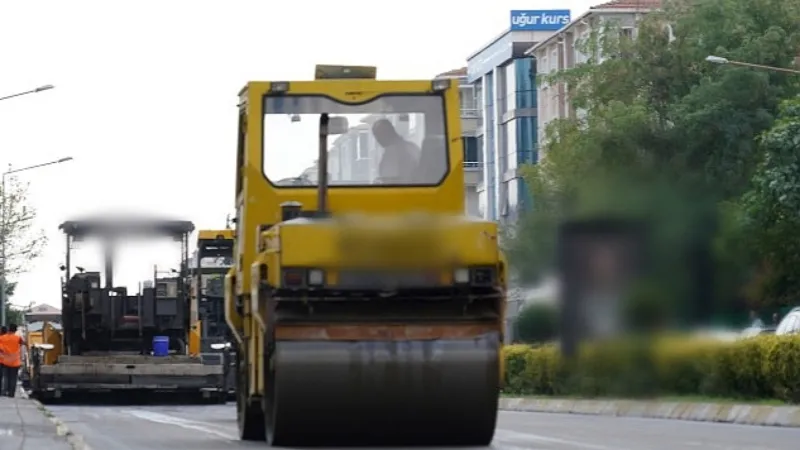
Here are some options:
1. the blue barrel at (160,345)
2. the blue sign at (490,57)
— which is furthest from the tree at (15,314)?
the blue barrel at (160,345)

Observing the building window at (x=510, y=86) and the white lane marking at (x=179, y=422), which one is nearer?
the white lane marking at (x=179, y=422)

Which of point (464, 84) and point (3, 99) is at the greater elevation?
point (464, 84)

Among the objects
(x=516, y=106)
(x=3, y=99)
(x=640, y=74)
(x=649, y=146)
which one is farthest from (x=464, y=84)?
(x=649, y=146)

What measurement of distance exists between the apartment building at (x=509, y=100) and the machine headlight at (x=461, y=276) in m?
76.7

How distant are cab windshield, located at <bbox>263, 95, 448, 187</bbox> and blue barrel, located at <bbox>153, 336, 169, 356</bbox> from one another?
66.2 ft

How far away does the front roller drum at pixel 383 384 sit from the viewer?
16.3 m

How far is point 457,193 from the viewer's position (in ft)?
61.0

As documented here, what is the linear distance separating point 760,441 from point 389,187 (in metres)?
4.06

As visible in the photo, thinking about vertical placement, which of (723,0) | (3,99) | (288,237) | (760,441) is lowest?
(760,441)

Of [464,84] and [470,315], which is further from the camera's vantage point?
[464,84]

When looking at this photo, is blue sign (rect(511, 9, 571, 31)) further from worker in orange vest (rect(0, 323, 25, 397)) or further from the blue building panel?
worker in orange vest (rect(0, 323, 25, 397))

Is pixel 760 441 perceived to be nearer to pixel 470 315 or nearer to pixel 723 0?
pixel 470 315

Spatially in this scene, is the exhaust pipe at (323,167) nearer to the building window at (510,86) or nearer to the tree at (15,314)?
the building window at (510,86)

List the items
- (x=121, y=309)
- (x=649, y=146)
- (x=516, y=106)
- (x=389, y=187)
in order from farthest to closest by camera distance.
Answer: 1. (x=516, y=106)
2. (x=121, y=309)
3. (x=649, y=146)
4. (x=389, y=187)
